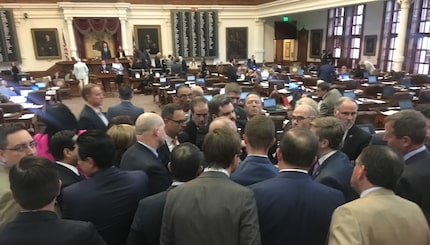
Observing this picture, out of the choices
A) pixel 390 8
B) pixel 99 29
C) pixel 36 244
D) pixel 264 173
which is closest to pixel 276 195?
pixel 264 173

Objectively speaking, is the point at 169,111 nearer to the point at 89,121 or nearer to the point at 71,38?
the point at 89,121

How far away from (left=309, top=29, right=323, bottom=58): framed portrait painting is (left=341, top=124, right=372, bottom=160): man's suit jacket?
52.8 feet

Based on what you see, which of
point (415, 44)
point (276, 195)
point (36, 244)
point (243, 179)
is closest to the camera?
point (36, 244)

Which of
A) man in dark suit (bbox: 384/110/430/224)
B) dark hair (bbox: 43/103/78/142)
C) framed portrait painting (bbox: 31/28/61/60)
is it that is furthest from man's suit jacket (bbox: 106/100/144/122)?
framed portrait painting (bbox: 31/28/61/60)

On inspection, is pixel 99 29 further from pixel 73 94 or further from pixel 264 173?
pixel 264 173

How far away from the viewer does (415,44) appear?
12.5m

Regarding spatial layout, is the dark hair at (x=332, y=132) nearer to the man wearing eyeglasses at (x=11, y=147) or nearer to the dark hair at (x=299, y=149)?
the dark hair at (x=299, y=149)

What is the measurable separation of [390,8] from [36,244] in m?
15.5

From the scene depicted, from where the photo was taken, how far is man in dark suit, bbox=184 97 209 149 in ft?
11.7

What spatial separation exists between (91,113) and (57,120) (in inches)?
17.9

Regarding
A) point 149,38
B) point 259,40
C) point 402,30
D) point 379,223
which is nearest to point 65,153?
point 379,223

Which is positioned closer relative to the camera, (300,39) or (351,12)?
(351,12)

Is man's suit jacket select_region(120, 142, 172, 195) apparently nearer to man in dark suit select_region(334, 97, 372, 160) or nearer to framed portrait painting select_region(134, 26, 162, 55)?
man in dark suit select_region(334, 97, 372, 160)

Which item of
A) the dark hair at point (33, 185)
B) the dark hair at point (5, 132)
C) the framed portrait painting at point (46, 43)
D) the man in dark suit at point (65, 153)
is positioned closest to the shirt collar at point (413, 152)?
the dark hair at point (33, 185)
